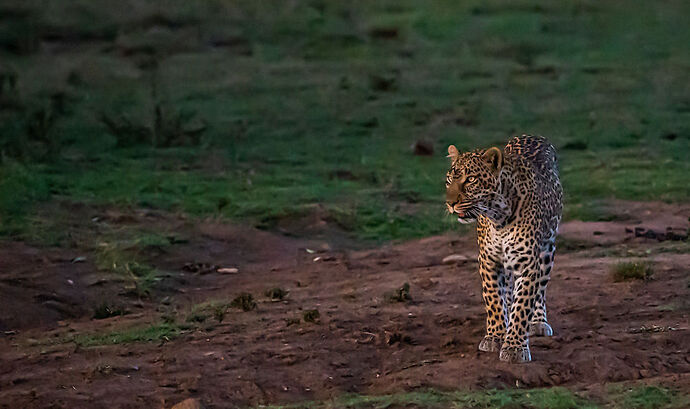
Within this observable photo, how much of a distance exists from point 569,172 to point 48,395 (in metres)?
8.16

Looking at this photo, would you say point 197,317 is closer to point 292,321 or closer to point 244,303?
point 244,303

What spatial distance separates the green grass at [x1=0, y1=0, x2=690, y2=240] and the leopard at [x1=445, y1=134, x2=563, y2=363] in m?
4.07

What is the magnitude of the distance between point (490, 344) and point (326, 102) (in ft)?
35.2

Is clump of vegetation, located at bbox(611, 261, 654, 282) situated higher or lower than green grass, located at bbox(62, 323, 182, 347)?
higher

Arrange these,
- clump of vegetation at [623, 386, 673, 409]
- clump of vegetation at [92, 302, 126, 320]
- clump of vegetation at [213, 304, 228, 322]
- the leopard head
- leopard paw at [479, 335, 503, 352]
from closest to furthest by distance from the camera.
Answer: clump of vegetation at [623, 386, 673, 409], the leopard head, leopard paw at [479, 335, 503, 352], clump of vegetation at [213, 304, 228, 322], clump of vegetation at [92, 302, 126, 320]

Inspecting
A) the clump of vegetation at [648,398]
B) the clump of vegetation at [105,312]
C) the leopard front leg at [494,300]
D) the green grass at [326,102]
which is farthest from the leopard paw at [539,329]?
the green grass at [326,102]

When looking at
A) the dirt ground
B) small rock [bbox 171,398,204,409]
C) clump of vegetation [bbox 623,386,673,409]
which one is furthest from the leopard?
small rock [bbox 171,398,204,409]

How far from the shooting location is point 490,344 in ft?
23.8

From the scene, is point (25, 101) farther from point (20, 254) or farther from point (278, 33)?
point (20, 254)

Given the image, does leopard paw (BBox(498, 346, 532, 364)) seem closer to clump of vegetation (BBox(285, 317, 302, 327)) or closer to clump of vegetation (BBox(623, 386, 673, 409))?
clump of vegetation (BBox(623, 386, 673, 409))

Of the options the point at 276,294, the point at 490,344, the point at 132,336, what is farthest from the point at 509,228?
the point at 132,336

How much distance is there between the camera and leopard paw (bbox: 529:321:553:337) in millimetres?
7543

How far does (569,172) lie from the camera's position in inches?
533

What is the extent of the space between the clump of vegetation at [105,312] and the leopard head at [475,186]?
10.2ft
